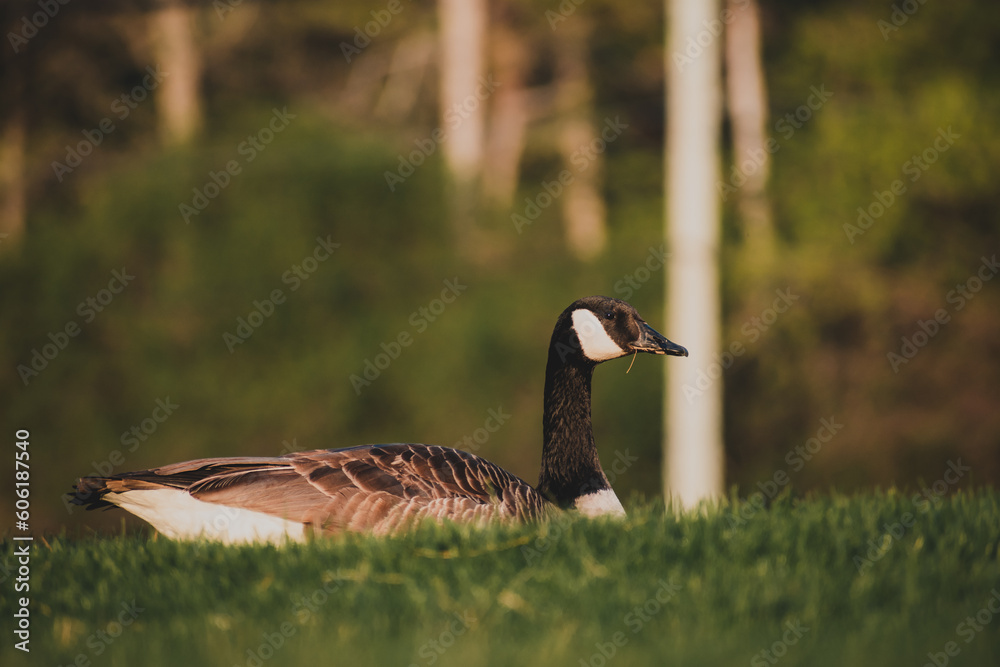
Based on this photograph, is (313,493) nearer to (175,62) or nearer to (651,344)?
(651,344)

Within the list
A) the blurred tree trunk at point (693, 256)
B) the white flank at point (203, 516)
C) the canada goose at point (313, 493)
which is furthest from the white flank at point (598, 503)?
the blurred tree trunk at point (693, 256)

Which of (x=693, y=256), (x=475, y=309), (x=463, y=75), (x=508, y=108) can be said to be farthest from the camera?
(x=508, y=108)

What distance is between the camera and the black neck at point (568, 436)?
256 inches

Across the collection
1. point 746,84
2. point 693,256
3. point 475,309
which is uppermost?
point 746,84

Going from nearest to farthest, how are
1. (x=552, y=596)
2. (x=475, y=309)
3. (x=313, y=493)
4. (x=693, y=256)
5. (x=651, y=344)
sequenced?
(x=552, y=596)
(x=313, y=493)
(x=651, y=344)
(x=693, y=256)
(x=475, y=309)

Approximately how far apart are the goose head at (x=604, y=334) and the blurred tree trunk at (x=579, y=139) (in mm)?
18355

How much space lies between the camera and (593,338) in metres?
6.63

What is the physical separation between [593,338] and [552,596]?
254 centimetres

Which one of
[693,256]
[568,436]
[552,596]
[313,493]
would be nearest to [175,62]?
[693,256]

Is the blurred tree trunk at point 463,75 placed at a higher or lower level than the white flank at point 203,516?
higher

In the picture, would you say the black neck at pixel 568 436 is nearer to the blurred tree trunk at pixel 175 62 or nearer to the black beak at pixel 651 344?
the black beak at pixel 651 344

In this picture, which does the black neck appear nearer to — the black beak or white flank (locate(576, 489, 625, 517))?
white flank (locate(576, 489, 625, 517))

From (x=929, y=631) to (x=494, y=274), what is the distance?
11.5 m

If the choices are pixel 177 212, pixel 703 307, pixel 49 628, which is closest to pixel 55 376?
pixel 177 212
